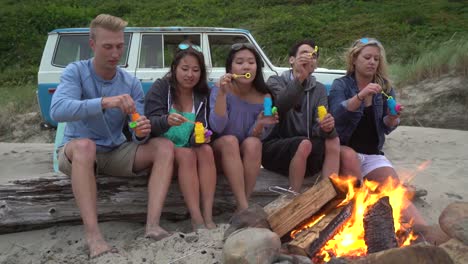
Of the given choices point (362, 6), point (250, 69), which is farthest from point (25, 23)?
point (250, 69)

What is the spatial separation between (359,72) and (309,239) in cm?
180

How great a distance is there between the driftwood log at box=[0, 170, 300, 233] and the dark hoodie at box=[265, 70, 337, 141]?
0.98 meters

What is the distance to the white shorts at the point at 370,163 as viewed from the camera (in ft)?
13.3

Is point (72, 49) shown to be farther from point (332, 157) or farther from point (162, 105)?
point (332, 157)

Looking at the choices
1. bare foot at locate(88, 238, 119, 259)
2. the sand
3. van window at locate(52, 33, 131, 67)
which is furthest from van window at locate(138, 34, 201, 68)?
bare foot at locate(88, 238, 119, 259)

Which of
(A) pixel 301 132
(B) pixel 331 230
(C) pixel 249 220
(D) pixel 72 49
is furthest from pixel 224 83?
(D) pixel 72 49

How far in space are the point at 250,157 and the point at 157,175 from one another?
0.69 metres

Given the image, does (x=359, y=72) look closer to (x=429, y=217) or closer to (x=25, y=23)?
(x=429, y=217)

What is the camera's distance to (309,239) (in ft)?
9.45

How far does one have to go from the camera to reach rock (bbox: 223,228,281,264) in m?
2.66

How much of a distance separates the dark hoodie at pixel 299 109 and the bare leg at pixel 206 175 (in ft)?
2.22

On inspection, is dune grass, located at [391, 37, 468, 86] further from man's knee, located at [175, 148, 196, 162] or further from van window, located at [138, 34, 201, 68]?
man's knee, located at [175, 148, 196, 162]

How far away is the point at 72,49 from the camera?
28.2 ft

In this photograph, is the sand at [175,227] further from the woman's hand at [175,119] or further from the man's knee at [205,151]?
the woman's hand at [175,119]
